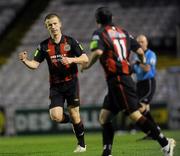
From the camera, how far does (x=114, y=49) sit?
8.78 m

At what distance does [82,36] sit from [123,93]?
2053 cm

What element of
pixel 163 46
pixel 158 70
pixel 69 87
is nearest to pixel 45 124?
pixel 158 70

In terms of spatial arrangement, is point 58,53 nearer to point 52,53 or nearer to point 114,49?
point 52,53

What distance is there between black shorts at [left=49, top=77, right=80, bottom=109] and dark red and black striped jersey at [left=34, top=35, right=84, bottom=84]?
13 centimetres

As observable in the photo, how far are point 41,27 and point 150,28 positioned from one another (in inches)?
214

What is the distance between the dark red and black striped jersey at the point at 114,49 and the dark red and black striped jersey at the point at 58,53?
2.00m

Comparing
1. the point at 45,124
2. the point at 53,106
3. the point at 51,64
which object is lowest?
the point at 45,124

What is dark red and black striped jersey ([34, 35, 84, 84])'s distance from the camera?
10.8m

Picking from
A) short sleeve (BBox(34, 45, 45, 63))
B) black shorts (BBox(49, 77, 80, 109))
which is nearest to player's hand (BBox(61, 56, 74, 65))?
short sleeve (BBox(34, 45, 45, 63))

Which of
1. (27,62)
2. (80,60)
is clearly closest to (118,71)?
(80,60)

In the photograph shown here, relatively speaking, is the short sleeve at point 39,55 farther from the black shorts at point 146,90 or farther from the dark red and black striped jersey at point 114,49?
the black shorts at point 146,90

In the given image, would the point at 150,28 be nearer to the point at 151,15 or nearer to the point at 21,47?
the point at 151,15

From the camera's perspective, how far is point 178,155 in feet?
30.6

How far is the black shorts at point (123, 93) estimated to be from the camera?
28.6 feet
